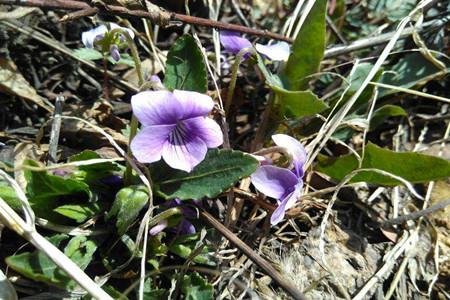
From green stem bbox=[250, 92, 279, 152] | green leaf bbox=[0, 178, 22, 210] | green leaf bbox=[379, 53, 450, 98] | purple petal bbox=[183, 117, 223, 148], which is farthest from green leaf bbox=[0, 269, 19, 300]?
green leaf bbox=[379, 53, 450, 98]

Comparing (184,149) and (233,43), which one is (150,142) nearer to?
(184,149)

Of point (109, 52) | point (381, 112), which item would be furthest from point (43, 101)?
point (381, 112)

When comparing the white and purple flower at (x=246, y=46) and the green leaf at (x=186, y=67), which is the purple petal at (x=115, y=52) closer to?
the green leaf at (x=186, y=67)

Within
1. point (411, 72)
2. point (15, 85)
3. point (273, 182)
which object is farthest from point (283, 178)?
point (15, 85)

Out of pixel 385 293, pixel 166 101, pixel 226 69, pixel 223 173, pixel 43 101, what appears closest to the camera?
pixel 166 101

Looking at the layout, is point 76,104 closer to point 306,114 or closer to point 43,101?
point 43,101

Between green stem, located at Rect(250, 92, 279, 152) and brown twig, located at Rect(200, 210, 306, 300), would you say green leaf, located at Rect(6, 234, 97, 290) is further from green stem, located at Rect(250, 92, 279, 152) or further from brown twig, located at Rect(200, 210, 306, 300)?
green stem, located at Rect(250, 92, 279, 152)
